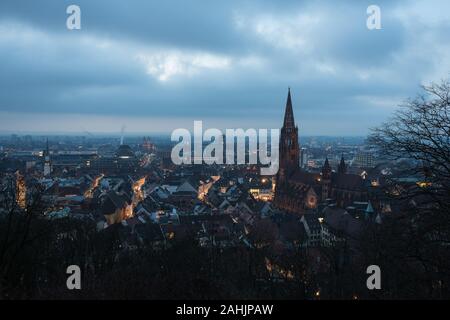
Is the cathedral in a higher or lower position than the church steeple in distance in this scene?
lower

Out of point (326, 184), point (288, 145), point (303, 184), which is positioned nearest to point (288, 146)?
point (288, 145)

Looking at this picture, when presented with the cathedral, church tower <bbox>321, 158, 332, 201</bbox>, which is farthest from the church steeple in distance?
church tower <bbox>321, 158, 332, 201</bbox>

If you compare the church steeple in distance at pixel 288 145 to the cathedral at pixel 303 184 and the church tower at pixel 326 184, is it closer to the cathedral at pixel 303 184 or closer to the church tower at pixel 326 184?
the cathedral at pixel 303 184

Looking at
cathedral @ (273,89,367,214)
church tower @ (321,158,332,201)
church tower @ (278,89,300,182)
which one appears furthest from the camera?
church tower @ (278,89,300,182)

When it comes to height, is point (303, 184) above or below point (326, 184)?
Result: below

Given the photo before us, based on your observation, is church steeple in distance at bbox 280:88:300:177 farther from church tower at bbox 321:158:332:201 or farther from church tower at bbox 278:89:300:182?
church tower at bbox 321:158:332:201

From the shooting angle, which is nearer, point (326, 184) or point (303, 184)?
point (326, 184)

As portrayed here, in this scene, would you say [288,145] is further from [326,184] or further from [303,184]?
[326,184]
